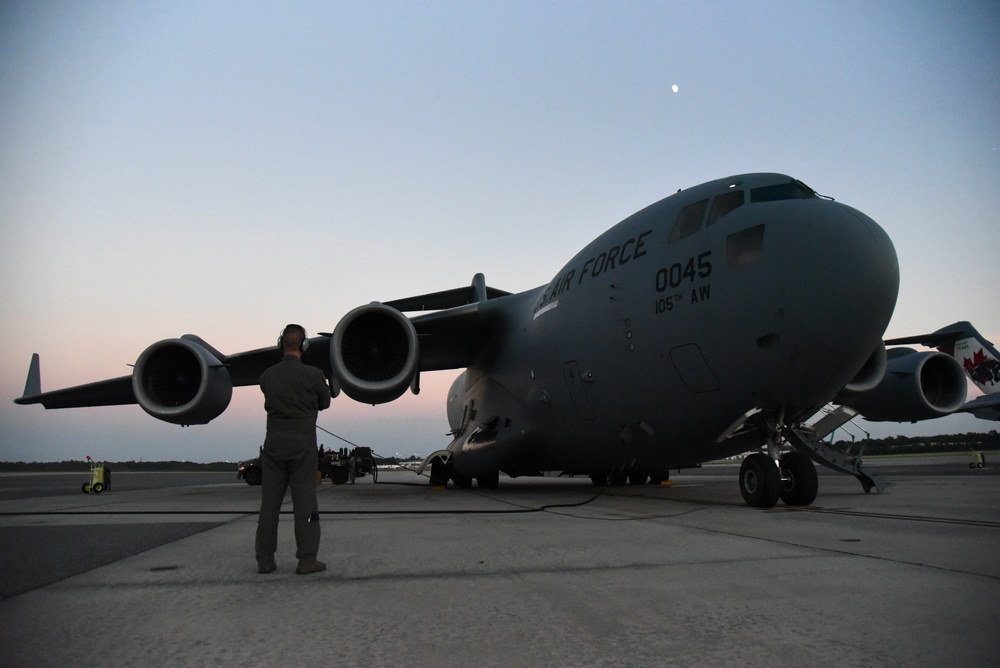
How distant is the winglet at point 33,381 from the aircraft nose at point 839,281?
14.6 meters

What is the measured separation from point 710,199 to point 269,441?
194 inches

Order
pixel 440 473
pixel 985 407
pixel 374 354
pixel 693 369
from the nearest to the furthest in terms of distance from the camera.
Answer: pixel 693 369 → pixel 374 354 → pixel 440 473 → pixel 985 407

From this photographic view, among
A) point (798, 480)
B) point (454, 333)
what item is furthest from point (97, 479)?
point (798, 480)

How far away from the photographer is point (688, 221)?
21.2 feet

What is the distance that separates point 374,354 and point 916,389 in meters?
8.83

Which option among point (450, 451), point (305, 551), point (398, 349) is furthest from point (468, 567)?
point (450, 451)

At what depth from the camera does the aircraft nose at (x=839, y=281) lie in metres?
5.31

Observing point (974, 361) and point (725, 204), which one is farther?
point (974, 361)

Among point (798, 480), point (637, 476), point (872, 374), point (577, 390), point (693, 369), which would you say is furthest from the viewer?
point (637, 476)

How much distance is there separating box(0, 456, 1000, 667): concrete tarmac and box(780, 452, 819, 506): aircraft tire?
1473 mm

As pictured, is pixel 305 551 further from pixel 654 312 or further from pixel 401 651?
pixel 654 312

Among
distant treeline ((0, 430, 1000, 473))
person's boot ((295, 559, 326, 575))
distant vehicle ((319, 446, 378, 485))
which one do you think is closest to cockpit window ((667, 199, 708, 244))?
person's boot ((295, 559, 326, 575))

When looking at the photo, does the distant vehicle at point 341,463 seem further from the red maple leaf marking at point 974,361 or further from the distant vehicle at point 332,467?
the red maple leaf marking at point 974,361

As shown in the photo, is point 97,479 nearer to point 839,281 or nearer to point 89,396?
point 89,396
